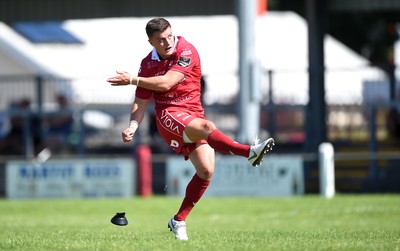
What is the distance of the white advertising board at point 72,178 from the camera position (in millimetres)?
25141

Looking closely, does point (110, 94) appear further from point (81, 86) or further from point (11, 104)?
point (11, 104)

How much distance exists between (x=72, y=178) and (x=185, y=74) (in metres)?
14.6

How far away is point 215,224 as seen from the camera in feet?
60.3

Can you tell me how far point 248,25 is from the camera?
25.6 m

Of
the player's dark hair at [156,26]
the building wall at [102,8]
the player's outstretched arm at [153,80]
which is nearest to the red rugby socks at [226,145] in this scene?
the player's outstretched arm at [153,80]

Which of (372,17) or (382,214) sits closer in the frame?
(382,214)

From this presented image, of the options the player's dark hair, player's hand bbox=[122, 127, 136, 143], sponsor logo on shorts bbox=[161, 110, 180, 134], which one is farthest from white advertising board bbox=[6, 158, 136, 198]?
the player's dark hair

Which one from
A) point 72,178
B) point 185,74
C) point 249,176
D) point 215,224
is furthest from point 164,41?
point 72,178

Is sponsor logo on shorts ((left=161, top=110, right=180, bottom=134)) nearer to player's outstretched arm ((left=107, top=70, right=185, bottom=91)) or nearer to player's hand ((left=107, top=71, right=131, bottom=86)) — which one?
player's outstretched arm ((left=107, top=70, right=185, bottom=91))

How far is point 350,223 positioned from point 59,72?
21.9 m

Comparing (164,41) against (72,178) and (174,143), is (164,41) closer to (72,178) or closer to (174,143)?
(174,143)

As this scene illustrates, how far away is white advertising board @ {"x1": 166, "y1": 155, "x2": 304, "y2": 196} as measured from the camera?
23922mm

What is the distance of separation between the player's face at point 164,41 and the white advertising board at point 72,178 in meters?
13.9

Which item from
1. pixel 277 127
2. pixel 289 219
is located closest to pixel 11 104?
pixel 277 127
